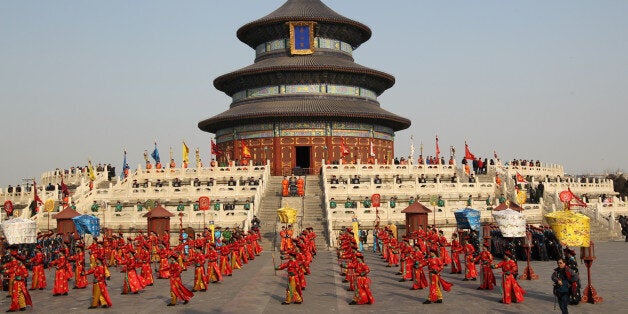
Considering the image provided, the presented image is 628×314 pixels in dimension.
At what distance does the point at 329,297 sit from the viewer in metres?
18.2

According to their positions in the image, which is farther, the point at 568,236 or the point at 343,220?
the point at 343,220

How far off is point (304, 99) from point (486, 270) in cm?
3636

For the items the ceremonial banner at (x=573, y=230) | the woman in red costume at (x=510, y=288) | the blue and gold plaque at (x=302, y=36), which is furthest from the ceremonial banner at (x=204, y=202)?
the blue and gold plaque at (x=302, y=36)

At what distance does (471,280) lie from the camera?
21.1 metres

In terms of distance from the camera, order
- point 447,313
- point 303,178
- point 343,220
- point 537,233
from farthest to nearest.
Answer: point 303,178 → point 343,220 → point 537,233 → point 447,313

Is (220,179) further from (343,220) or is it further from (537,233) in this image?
(537,233)

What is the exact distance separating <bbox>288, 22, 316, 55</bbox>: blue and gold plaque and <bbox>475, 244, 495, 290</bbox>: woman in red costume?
3943 centimetres

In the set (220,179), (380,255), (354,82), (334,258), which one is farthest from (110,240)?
(354,82)

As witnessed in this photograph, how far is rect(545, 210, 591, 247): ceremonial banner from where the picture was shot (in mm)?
16516

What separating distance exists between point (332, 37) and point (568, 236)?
43.9 meters

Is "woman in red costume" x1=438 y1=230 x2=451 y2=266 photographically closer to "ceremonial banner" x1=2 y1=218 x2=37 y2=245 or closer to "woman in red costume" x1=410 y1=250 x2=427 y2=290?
"woman in red costume" x1=410 y1=250 x2=427 y2=290

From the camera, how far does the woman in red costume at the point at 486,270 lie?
1850 cm

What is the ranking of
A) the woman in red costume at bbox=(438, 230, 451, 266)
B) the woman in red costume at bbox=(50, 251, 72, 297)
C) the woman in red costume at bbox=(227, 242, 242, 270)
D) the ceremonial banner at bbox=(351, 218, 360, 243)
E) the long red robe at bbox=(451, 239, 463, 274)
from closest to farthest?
the woman in red costume at bbox=(50, 251, 72, 297) < the long red robe at bbox=(451, 239, 463, 274) < the woman in red costume at bbox=(438, 230, 451, 266) < the woman in red costume at bbox=(227, 242, 242, 270) < the ceremonial banner at bbox=(351, 218, 360, 243)

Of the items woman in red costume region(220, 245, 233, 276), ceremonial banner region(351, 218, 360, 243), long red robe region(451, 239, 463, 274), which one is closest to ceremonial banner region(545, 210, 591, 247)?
long red robe region(451, 239, 463, 274)
